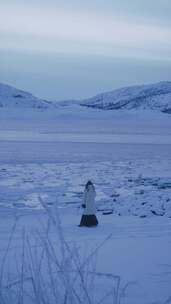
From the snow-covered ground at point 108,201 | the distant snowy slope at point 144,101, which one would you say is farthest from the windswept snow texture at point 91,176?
the distant snowy slope at point 144,101

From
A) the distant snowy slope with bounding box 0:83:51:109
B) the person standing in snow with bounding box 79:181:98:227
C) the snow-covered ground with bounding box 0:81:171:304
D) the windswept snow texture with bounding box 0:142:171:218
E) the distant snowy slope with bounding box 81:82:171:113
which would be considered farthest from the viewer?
the distant snowy slope with bounding box 81:82:171:113

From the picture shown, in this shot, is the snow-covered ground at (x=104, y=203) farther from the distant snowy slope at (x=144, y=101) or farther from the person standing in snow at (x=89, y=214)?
the distant snowy slope at (x=144, y=101)

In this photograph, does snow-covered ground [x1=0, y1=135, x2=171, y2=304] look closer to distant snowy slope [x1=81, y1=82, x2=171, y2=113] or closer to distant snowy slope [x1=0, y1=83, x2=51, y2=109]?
distant snowy slope [x1=0, y1=83, x2=51, y2=109]

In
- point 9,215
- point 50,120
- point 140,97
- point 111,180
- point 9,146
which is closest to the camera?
point 9,215

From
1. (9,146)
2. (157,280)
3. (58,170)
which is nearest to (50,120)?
(9,146)

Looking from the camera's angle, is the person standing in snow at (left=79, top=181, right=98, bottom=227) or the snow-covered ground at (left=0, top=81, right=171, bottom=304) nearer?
the snow-covered ground at (left=0, top=81, right=171, bottom=304)

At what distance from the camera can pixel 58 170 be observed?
18188mm

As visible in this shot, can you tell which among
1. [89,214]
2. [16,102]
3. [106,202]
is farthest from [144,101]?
[89,214]

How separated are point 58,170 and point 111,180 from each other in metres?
2.69

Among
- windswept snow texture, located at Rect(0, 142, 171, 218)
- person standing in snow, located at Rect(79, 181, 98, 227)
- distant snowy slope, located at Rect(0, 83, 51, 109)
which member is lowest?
windswept snow texture, located at Rect(0, 142, 171, 218)

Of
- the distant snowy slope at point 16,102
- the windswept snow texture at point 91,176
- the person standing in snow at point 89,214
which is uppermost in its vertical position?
the distant snowy slope at point 16,102

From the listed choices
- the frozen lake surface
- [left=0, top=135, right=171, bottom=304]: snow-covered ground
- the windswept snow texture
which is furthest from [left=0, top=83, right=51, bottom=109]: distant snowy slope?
[left=0, top=135, right=171, bottom=304]: snow-covered ground

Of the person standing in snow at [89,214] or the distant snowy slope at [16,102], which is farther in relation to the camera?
the distant snowy slope at [16,102]

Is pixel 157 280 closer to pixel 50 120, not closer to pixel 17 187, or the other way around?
pixel 17 187
